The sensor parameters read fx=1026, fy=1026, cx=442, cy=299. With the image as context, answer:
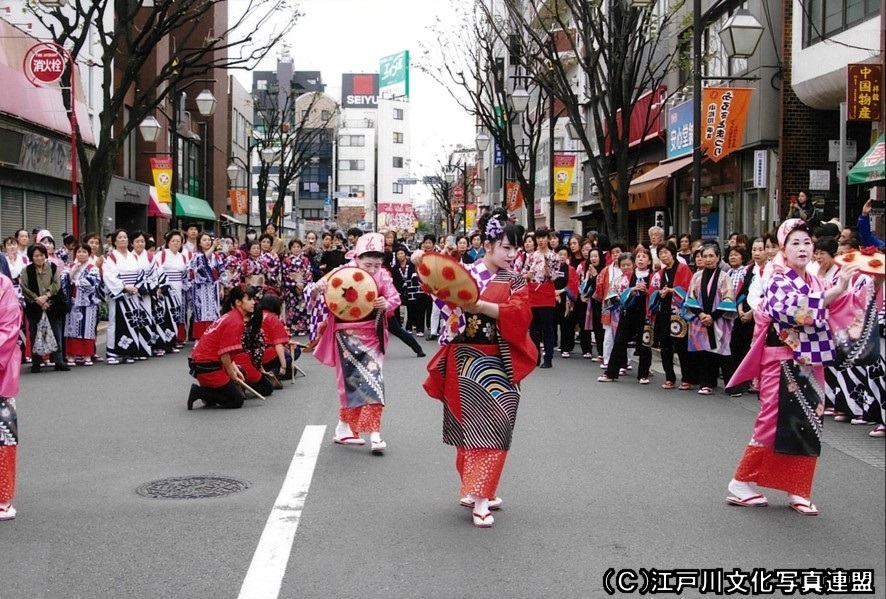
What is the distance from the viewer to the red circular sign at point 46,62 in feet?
65.2

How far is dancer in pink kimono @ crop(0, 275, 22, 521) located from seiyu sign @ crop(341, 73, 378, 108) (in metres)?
107

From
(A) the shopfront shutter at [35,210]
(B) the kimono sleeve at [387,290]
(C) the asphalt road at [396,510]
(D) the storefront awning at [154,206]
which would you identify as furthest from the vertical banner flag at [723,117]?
(D) the storefront awning at [154,206]

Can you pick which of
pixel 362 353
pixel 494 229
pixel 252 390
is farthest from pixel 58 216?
pixel 494 229

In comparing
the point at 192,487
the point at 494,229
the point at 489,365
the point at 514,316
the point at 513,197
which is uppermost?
the point at 513,197

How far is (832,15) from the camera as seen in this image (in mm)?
18062

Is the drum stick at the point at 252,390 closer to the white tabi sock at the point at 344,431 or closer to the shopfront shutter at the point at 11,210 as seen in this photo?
the white tabi sock at the point at 344,431

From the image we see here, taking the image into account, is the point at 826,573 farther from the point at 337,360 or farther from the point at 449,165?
the point at 449,165

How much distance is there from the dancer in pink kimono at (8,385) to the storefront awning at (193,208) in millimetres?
37957

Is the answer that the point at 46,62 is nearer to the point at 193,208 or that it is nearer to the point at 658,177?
the point at 658,177

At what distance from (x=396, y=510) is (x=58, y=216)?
83.6ft

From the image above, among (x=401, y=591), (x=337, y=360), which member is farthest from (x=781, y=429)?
(x=337, y=360)

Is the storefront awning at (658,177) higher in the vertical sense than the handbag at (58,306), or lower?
higher

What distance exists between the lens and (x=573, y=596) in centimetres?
466

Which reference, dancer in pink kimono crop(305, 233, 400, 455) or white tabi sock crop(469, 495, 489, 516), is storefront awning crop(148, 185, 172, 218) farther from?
white tabi sock crop(469, 495, 489, 516)
